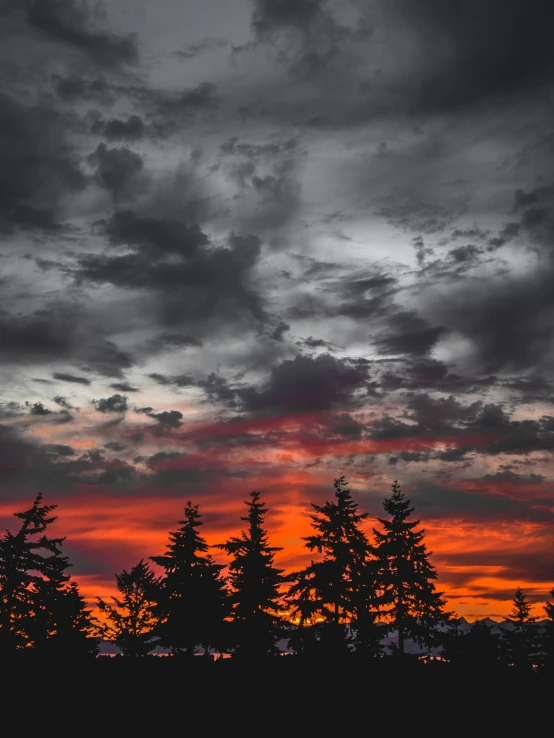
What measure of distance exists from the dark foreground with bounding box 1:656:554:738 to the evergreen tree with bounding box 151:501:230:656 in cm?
1847

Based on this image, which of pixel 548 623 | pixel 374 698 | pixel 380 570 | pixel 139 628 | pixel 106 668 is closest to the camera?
pixel 374 698

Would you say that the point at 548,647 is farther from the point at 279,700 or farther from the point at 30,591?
the point at 30,591

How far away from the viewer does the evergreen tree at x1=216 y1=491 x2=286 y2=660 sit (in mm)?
41469

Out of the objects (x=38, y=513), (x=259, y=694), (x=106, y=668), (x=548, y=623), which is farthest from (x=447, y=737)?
(x=38, y=513)

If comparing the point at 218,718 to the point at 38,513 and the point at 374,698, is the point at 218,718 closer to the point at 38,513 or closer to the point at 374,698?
the point at 374,698

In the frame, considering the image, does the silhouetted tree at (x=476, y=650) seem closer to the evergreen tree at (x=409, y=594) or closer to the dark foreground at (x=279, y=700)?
the dark foreground at (x=279, y=700)

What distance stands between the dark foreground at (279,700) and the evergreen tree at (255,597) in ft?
62.8

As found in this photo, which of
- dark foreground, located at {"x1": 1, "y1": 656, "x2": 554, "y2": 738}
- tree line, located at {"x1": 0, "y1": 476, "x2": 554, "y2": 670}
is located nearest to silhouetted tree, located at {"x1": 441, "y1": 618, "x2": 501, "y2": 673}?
dark foreground, located at {"x1": 1, "y1": 656, "x2": 554, "y2": 738}

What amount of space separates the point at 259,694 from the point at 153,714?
380 centimetres

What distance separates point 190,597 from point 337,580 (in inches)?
408

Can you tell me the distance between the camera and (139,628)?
56531mm

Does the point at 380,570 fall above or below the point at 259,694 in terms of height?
above

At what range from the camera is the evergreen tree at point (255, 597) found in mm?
41469

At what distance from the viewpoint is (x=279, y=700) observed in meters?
21.3
